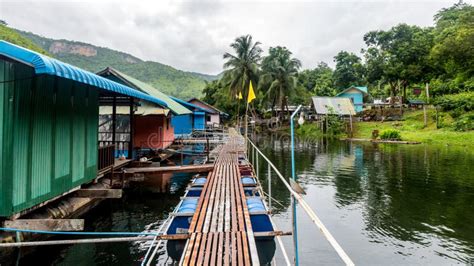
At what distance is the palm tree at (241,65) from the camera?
39406mm

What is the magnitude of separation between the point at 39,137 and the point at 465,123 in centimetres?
3653

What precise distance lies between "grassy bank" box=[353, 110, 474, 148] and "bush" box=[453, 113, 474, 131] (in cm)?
57

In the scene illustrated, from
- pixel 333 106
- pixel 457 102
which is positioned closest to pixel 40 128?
pixel 457 102

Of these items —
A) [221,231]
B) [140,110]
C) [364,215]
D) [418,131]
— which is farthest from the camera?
[418,131]

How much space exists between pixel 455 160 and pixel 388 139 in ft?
40.0

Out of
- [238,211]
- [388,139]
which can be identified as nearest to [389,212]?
[238,211]

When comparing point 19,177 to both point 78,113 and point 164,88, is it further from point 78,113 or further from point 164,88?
point 164,88

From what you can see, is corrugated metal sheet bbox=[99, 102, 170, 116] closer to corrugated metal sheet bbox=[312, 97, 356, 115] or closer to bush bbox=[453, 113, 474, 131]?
corrugated metal sheet bbox=[312, 97, 356, 115]

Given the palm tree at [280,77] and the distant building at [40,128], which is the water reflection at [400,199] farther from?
the palm tree at [280,77]

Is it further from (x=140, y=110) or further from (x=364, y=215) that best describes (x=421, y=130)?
(x=140, y=110)

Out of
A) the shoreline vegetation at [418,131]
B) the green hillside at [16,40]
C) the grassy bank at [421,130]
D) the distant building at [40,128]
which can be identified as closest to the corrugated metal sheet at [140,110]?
the distant building at [40,128]

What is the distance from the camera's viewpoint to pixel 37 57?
454 cm

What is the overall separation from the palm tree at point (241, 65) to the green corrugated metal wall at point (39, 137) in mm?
31707

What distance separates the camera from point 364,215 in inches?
406
